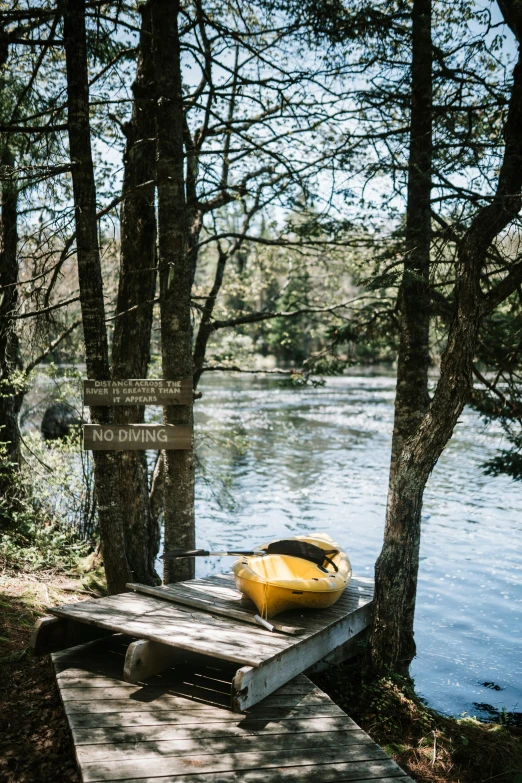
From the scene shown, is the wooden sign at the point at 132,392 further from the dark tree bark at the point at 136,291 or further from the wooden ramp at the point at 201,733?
the wooden ramp at the point at 201,733

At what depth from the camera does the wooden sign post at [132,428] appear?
5.73 metres

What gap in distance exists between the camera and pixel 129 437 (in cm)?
576

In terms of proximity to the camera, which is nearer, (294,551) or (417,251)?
(294,551)

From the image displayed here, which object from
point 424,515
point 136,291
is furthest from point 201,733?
point 424,515

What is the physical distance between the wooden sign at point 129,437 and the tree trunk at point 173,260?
298mm

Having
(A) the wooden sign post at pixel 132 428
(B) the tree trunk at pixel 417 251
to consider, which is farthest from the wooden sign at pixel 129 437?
(B) the tree trunk at pixel 417 251

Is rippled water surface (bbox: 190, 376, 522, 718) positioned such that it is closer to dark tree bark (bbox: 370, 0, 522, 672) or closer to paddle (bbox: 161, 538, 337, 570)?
dark tree bark (bbox: 370, 0, 522, 672)

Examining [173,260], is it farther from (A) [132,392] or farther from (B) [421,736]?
(B) [421,736]

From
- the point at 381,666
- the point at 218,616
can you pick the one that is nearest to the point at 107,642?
the point at 218,616

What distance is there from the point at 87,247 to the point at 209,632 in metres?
3.59

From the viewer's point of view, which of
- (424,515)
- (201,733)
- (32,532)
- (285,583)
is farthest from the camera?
(424,515)

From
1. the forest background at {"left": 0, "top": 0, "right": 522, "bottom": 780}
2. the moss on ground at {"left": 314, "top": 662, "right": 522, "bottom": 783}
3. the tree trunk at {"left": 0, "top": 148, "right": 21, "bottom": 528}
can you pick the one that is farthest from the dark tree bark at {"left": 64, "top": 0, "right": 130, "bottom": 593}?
the tree trunk at {"left": 0, "top": 148, "right": 21, "bottom": 528}

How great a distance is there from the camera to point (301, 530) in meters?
13.1

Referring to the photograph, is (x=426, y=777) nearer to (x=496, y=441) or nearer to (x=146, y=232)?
(x=146, y=232)
